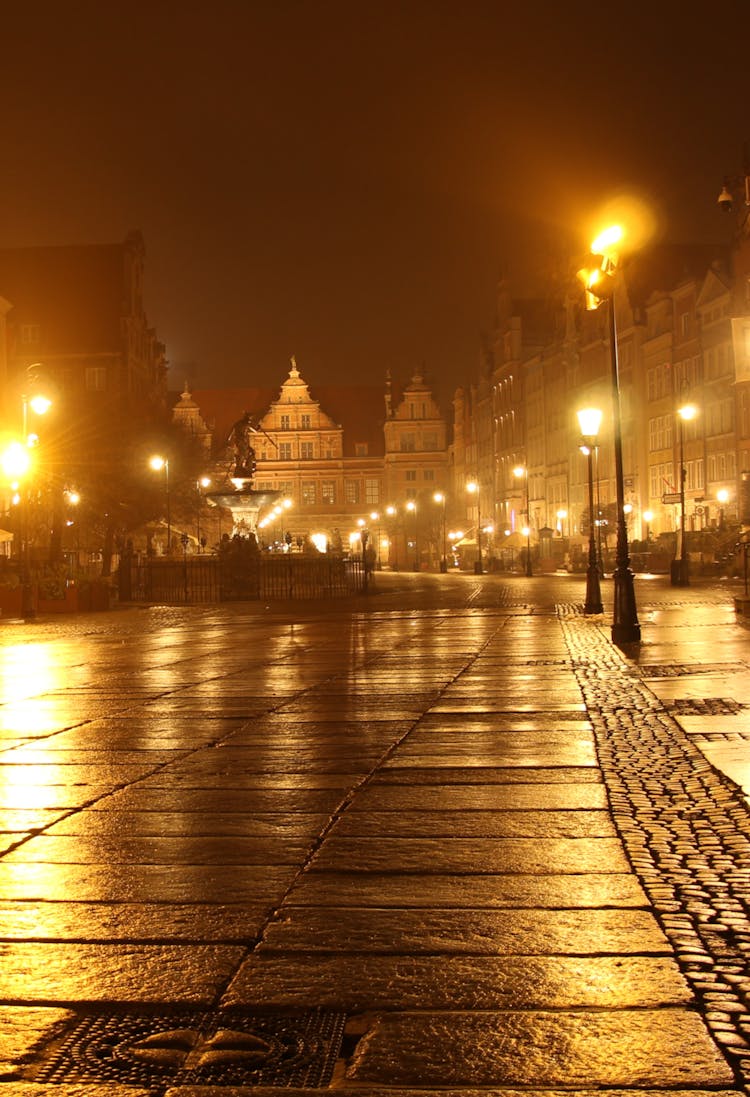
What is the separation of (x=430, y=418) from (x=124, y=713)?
10386 centimetres

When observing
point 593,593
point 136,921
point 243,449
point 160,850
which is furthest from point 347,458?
point 136,921

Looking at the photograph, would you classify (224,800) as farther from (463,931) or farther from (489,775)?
(463,931)

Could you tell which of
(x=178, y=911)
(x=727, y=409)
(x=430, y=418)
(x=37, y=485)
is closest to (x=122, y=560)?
(x=37, y=485)

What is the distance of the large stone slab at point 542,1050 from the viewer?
3.49 m

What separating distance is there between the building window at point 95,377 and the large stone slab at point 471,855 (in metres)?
77.4

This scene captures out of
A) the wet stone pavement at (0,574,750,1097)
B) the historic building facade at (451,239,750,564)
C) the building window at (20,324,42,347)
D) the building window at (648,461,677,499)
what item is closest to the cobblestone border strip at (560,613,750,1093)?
the wet stone pavement at (0,574,750,1097)

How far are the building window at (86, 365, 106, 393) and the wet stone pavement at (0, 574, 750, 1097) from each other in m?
70.9

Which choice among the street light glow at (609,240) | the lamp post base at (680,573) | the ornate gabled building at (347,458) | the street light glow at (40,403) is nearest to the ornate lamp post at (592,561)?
the street light glow at (609,240)

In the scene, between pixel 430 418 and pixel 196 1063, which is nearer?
pixel 196 1063

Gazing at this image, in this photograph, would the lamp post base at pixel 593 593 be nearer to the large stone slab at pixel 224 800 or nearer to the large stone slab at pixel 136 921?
the large stone slab at pixel 224 800

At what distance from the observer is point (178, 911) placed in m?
5.18

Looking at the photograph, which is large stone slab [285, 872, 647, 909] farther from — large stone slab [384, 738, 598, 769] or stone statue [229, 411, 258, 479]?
stone statue [229, 411, 258, 479]

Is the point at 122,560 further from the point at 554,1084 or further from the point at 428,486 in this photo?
the point at 428,486

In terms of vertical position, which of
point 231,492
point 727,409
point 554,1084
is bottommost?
point 554,1084
